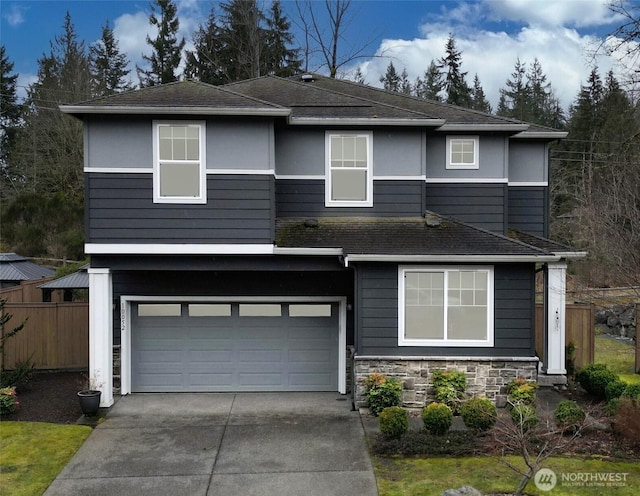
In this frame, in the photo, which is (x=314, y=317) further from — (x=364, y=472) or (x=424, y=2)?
(x=424, y=2)

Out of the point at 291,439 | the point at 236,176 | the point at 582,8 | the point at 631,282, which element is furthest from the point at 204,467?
the point at 582,8

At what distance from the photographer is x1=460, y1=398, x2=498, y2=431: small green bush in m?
8.38

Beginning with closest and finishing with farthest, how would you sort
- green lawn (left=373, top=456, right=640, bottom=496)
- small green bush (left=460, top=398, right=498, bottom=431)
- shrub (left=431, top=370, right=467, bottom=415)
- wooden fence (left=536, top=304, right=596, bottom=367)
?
green lawn (left=373, top=456, right=640, bottom=496)
small green bush (left=460, top=398, right=498, bottom=431)
shrub (left=431, top=370, right=467, bottom=415)
wooden fence (left=536, top=304, right=596, bottom=367)

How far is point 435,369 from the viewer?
32.8 feet

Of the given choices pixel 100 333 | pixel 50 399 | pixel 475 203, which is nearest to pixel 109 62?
pixel 50 399

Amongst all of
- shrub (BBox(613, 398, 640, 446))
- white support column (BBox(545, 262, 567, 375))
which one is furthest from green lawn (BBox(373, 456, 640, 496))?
white support column (BBox(545, 262, 567, 375))

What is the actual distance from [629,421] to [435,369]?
125 inches

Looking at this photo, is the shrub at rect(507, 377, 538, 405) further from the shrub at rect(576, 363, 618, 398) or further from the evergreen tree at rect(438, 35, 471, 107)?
the evergreen tree at rect(438, 35, 471, 107)

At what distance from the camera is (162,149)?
10039 mm

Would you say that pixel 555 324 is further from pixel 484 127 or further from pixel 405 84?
pixel 405 84

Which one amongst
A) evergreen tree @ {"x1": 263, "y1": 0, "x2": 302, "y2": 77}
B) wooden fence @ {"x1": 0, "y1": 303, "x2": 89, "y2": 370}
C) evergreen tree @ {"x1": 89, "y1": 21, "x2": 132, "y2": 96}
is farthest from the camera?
evergreen tree @ {"x1": 89, "y1": 21, "x2": 132, "y2": 96}

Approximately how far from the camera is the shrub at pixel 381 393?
9570 millimetres

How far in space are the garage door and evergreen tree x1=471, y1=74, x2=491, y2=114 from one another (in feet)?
94.2

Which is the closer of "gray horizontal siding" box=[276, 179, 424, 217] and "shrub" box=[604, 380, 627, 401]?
"shrub" box=[604, 380, 627, 401]
